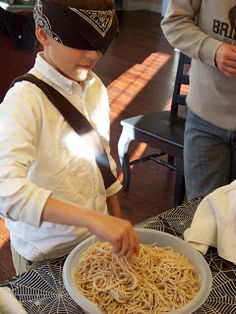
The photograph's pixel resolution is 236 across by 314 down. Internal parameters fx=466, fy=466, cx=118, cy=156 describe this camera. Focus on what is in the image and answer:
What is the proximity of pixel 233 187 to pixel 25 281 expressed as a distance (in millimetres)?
567

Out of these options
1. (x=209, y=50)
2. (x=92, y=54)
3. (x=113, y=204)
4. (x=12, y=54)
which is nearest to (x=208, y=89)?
(x=209, y=50)

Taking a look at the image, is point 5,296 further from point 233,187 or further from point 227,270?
point 233,187

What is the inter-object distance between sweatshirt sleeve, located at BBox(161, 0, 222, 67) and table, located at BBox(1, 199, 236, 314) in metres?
0.63

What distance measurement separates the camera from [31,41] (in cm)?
301

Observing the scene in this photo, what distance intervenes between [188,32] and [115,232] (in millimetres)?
911

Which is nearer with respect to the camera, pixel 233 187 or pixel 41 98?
pixel 41 98

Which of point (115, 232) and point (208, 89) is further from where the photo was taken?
point (208, 89)

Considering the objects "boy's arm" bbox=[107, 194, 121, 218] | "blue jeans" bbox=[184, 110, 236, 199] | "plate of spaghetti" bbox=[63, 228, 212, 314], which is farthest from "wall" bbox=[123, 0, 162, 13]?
"plate of spaghetti" bbox=[63, 228, 212, 314]

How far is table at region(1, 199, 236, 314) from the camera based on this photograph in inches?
35.3

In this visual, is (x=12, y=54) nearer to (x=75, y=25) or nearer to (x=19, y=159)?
(x=75, y=25)

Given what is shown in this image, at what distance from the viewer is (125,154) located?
8.60ft

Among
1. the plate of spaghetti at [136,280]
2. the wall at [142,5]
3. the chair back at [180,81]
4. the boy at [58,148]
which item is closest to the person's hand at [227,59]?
the boy at [58,148]

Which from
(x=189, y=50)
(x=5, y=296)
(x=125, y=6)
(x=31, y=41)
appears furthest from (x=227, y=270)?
(x=125, y=6)

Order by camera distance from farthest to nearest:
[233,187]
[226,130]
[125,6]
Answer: [125,6], [226,130], [233,187]
